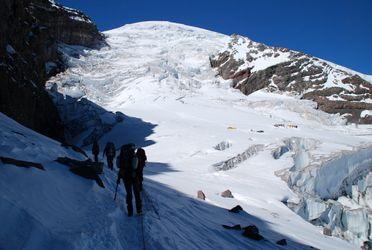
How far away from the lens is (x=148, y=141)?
4100 cm

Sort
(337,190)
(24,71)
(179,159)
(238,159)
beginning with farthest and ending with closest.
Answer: (179,159) < (238,159) < (24,71) < (337,190)

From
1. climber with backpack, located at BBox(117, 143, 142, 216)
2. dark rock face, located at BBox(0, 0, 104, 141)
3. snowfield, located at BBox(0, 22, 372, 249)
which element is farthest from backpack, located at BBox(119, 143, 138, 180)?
dark rock face, located at BBox(0, 0, 104, 141)

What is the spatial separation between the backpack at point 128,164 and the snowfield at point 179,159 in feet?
2.35

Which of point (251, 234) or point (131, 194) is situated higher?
point (131, 194)

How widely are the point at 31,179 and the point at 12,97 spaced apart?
1788cm

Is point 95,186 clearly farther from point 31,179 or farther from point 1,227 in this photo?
point 1,227

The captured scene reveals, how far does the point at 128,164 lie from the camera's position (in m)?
9.35

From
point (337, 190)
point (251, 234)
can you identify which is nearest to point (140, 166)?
point (251, 234)

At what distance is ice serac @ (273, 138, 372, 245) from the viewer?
928 inches

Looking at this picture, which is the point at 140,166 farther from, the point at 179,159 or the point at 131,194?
the point at 179,159

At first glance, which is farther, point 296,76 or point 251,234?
point 296,76

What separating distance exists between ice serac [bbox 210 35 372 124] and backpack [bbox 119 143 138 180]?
178ft

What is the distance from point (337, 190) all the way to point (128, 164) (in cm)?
2033

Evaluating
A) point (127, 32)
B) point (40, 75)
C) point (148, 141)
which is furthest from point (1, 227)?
point (127, 32)
